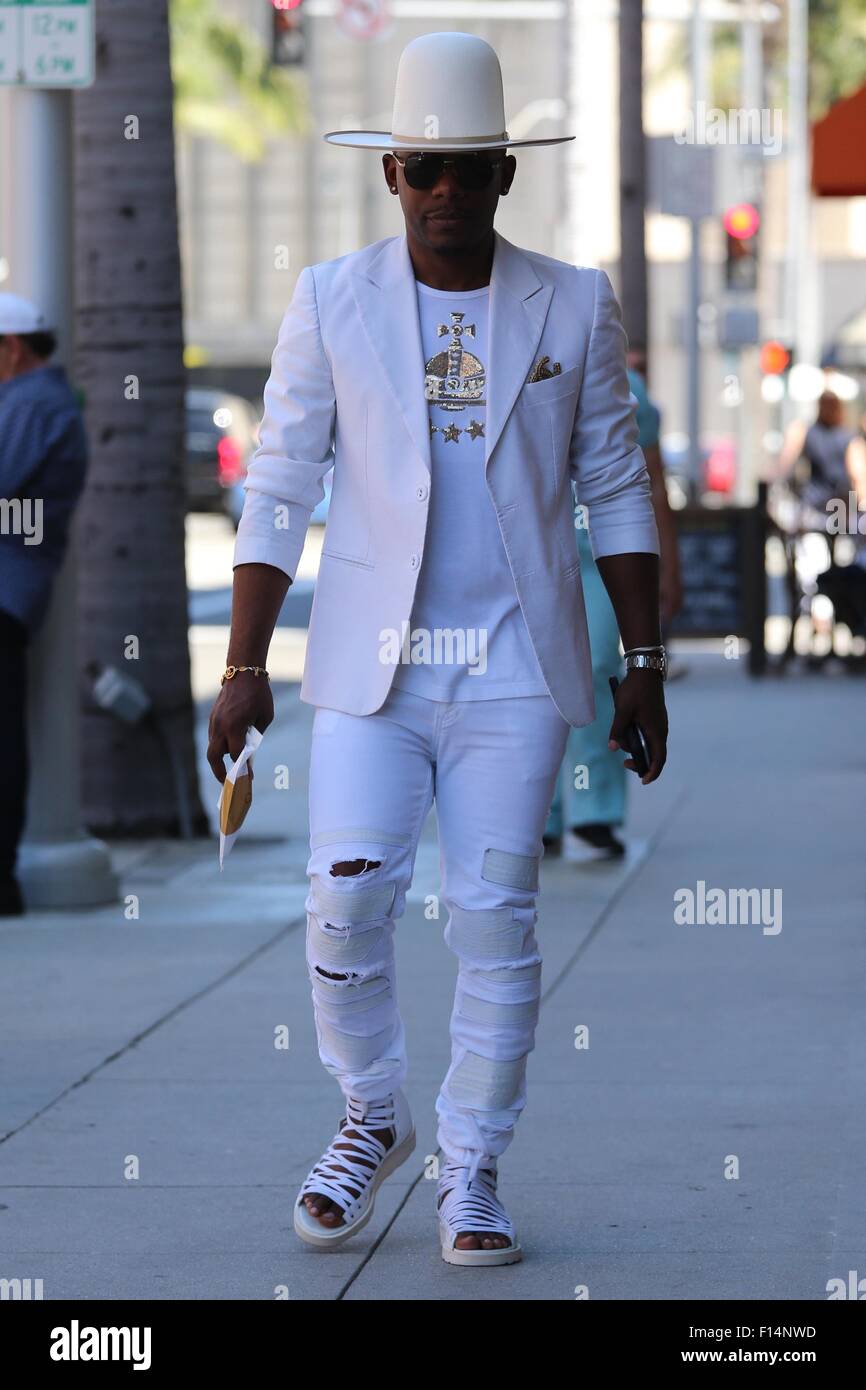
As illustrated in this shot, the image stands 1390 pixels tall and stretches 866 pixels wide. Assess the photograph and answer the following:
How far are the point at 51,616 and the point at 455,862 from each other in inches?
156

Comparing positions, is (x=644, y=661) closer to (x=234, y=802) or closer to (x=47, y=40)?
(x=234, y=802)

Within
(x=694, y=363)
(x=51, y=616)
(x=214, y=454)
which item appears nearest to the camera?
(x=51, y=616)

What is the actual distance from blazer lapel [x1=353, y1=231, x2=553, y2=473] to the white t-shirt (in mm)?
28

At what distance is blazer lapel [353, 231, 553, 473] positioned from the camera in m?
4.41

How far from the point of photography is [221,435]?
34.4m

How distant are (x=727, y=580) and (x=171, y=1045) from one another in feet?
36.6

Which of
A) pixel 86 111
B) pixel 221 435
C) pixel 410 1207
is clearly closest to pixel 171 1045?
pixel 410 1207

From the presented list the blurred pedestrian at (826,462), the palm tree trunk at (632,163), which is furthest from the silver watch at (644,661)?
the blurred pedestrian at (826,462)

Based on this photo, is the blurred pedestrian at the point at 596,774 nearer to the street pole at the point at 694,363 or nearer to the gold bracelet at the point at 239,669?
the gold bracelet at the point at 239,669

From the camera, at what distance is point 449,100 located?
436cm

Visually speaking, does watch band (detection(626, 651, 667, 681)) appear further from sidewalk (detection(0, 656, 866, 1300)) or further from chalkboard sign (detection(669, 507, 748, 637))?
chalkboard sign (detection(669, 507, 748, 637))

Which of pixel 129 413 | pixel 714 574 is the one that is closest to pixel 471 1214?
pixel 129 413

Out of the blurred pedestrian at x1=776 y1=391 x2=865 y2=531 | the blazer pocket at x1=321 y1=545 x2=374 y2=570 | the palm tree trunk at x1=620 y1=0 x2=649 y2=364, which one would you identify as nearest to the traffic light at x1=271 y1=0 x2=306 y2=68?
the blurred pedestrian at x1=776 y1=391 x2=865 y2=531
